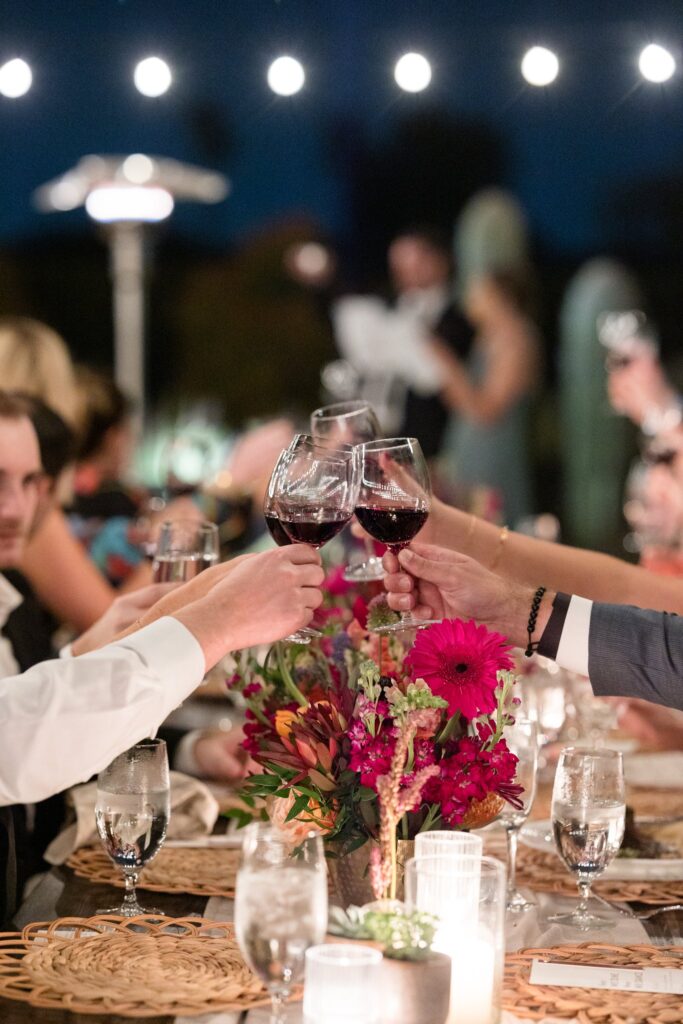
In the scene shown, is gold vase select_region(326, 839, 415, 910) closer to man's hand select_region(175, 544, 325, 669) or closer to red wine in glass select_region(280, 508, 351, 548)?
man's hand select_region(175, 544, 325, 669)

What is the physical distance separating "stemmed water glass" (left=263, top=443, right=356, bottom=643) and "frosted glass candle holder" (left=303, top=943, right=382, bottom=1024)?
0.46 m

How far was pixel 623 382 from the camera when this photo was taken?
Result: 230 inches

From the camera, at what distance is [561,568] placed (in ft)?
6.73

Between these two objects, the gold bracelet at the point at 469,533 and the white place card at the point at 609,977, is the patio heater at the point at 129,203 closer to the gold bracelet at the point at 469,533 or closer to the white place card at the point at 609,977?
the gold bracelet at the point at 469,533

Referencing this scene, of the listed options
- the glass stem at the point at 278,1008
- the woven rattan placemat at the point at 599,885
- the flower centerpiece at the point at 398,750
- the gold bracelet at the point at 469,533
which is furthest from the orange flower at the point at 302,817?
the gold bracelet at the point at 469,533

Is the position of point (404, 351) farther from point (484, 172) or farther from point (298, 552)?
point (298, 552)

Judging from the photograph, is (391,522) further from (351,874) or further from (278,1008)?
(278,1008)

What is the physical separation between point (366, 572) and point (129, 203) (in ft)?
20.2

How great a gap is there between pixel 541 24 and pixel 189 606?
5990 millimetres

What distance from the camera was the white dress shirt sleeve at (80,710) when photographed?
4.10 ft

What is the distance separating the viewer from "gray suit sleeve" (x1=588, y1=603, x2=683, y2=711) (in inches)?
Result: 61.1

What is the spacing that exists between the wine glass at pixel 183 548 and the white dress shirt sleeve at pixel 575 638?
1.60 ft

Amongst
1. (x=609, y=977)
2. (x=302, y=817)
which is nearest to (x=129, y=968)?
(x=302, y=817)

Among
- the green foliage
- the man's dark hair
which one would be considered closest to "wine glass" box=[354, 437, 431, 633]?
the green foliage
